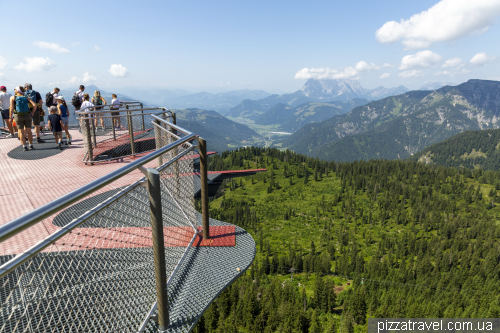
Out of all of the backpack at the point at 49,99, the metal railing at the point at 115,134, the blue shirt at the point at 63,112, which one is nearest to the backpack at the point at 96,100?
the metal railing at the point at 115,134

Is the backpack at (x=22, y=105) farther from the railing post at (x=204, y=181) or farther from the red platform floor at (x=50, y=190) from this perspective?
the railing post at (x=204, y=181)

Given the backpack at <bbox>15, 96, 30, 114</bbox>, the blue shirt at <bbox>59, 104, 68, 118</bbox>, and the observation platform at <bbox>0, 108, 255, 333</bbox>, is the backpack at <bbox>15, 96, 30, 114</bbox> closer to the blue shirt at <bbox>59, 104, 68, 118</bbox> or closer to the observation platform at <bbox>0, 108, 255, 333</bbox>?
the blue shirt at <bbox>59, 104, 68, 118</bbox>

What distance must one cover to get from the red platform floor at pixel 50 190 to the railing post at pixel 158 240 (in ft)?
1.72

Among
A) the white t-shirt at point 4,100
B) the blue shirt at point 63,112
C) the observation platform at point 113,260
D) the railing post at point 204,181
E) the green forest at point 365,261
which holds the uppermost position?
the white t-shirt at point 4,100

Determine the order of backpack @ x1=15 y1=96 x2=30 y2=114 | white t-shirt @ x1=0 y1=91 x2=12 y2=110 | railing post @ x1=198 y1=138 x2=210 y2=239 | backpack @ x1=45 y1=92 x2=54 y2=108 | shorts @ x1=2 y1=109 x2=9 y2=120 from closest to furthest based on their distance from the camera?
railing post @ x1=198 y1=138 x2=210 y2=239, backpack @ x1=15 y1=96 x2=30 y2=114, white t-shirt @ x1=0 y1=91 x2=12 y2=110, backpack @ x1=45 y1=92 x2=54 y2=108, shorts @ x1=2 y1=109 x2=9 y2=120

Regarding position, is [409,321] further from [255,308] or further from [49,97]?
[49,97]

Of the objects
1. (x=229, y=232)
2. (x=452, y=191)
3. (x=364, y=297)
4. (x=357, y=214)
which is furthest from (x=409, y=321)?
(x=229, y=232)

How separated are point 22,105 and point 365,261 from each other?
15879cm

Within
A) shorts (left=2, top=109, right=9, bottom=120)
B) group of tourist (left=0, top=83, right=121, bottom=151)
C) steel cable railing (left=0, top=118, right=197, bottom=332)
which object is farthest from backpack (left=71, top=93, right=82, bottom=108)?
steel cable railing (left=0, top=118, right=197, bottom=332)

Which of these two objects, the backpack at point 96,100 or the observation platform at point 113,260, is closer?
the observation platform at point 113,260

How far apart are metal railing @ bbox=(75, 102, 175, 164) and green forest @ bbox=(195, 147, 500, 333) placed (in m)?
84.6

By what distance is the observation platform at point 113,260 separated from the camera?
3641mm

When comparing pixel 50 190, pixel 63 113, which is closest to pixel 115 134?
pixel 63 113

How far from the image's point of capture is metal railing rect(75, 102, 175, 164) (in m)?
12.5
